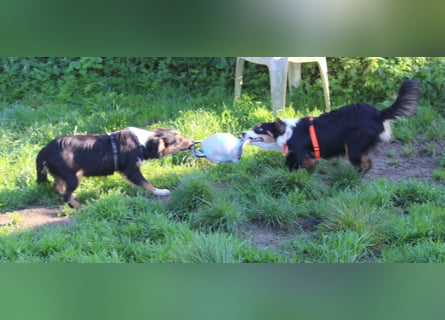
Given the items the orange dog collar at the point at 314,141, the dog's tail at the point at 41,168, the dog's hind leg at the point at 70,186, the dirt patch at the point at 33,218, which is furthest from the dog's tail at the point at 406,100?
the dog's tail at the point at 41,168

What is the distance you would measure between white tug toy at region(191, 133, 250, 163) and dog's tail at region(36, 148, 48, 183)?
60.3 inches

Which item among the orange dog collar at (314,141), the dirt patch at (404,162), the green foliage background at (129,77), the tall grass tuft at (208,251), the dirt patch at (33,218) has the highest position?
the green foliage background at (129,77)

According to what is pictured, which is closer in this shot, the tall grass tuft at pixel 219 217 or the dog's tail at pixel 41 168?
the tall grass tuft at pixel 219 217

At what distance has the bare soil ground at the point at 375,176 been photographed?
436 cm

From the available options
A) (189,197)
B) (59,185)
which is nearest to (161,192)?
(189,197)

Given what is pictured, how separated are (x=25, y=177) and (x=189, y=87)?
3.36 meters

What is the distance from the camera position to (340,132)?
17.7ft

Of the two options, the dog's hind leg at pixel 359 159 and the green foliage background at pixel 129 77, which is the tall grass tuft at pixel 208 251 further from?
the green foliage background at pixel 129 77

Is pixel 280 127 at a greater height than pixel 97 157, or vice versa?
pixel 280 127

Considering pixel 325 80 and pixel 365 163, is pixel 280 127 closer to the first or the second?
pixel 365 163

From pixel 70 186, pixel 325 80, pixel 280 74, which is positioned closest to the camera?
pixel 70 186

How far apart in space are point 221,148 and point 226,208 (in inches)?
49.5

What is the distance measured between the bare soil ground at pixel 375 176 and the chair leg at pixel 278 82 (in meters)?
1.35
